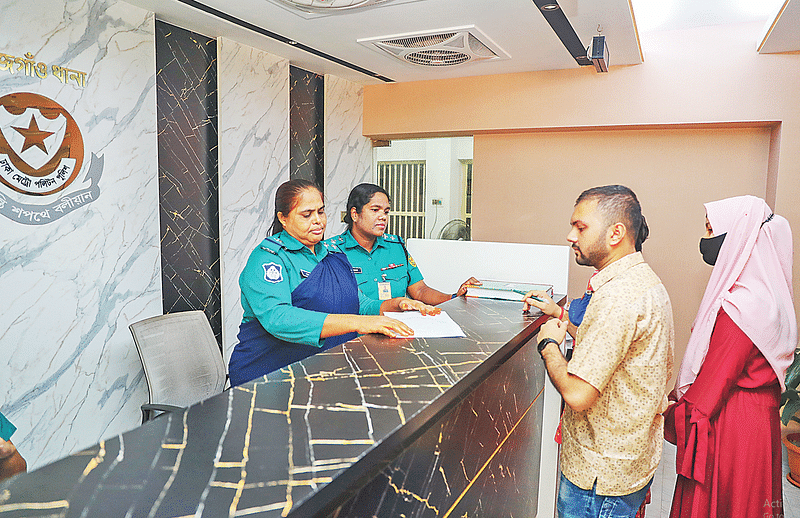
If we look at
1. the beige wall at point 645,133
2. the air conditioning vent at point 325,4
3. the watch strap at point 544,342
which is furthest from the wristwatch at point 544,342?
the beige wall at point 645,133

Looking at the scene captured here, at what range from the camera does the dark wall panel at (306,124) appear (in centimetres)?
422

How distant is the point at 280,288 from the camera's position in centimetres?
Result: 180

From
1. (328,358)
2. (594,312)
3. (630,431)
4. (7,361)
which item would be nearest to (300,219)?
(328,358)

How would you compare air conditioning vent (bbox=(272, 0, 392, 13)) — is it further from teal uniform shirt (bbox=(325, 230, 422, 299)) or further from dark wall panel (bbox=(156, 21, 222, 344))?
teal uniform shirt (bbox=(325, 230, 422, 299))

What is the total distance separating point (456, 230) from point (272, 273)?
3312mm

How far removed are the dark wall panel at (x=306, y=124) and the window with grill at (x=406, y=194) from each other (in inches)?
32.3

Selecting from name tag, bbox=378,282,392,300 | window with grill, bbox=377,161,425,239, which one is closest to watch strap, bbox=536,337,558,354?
name tag, bbox=378,282,392,300

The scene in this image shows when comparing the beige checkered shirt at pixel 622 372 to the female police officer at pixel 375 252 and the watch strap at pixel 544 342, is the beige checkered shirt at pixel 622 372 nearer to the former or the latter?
the watch strap at pixel 544 342

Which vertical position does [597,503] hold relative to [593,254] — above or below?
below

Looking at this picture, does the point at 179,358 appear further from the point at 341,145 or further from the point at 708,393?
the point at 341,145

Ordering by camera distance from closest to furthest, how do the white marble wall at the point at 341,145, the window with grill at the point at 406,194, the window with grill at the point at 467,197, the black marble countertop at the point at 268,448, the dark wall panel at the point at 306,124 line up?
the black marble countertop at the point at 268,448 < the dark wall panel at the point at 306,124 < the white marble wall at the point at 341,145 < the window with grill at the point at 467,197 < the window with grill at the point at 406,194

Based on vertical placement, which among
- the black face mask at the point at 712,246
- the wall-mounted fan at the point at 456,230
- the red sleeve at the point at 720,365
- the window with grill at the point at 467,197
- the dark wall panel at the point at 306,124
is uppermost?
the dark wall panel at the point at 306,124

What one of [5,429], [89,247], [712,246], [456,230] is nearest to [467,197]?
[456,230]

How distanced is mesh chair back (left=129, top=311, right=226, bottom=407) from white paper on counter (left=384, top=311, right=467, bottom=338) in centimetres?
135
